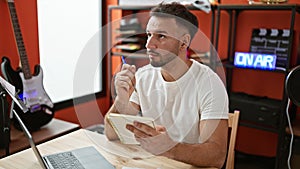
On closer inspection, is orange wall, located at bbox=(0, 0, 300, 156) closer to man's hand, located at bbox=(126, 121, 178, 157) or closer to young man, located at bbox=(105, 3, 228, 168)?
young man, located at bbox=(105, 3, 228, 168)

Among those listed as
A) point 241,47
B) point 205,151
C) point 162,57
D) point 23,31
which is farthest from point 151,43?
point 241,47

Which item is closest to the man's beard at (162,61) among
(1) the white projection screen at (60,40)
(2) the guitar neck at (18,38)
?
(2) the guitar neck at (18,38)

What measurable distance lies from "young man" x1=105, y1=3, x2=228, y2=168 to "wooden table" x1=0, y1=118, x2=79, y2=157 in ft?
2.29

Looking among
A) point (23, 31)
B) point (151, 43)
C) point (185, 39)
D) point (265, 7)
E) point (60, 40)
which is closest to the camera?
point (151, 43)

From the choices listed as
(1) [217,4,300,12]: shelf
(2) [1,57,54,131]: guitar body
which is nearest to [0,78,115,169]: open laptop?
(2) [1,57,54,131]: guitar body

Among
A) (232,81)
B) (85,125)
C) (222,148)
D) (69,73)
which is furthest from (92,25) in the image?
(222,148)

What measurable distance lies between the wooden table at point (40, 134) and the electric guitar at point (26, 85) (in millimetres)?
47

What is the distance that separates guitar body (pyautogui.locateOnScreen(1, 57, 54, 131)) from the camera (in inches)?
75.5

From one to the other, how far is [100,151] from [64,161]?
18cm

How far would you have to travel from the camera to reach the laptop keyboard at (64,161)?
1145 mm

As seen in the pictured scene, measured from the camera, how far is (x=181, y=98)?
1453 mm

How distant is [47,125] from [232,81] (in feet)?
5.07

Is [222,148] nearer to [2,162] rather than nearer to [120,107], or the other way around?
[120,107]

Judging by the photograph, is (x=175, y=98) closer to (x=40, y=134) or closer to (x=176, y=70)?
(x=176, y=70)
